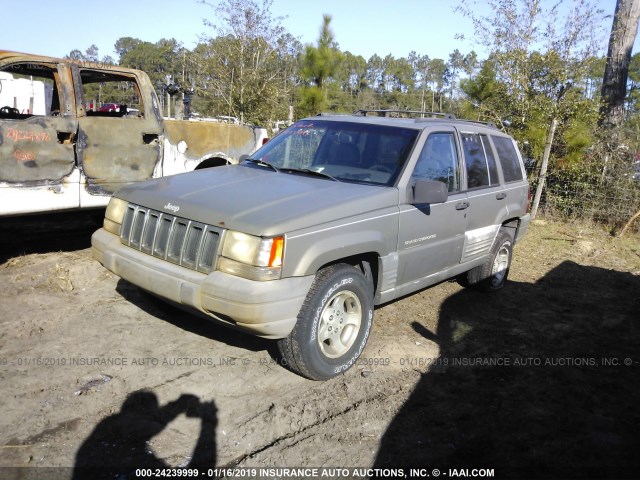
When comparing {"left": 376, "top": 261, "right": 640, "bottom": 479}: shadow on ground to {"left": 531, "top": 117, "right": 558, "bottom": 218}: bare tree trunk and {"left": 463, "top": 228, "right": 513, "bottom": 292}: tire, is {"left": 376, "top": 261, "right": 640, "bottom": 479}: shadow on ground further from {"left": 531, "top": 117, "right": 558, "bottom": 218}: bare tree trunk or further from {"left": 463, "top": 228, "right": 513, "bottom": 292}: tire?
{"left": 531, "top": 117, "right": 558, "bottom": 218}: bare tree trunk

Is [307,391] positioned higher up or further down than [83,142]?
further down

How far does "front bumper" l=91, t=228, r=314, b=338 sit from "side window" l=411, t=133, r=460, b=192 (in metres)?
1.60

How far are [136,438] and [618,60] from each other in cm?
1183

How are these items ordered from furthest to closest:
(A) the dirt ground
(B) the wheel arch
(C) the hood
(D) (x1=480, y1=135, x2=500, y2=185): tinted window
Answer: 1. (D) (x1=480, y1=135, x2=500, y2=185): tinted window
2. (B) the wheel arch
3. (C) the hood
4. (A) the dirt ground

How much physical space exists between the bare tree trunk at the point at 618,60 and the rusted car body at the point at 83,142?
8.42 m

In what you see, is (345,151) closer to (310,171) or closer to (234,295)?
(310,171)

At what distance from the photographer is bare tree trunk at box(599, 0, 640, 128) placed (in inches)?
428

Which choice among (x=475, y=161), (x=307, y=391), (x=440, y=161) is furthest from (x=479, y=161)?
(x=307, y=391)

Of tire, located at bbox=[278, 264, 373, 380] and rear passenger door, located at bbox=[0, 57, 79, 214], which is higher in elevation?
rear passenger door, located at bbox=[0, 57, 79, 214]

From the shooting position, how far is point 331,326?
3777 mm

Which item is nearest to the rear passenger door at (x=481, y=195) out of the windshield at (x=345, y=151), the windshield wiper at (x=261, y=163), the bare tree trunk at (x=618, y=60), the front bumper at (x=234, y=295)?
the windshield at (x=345, y=151)

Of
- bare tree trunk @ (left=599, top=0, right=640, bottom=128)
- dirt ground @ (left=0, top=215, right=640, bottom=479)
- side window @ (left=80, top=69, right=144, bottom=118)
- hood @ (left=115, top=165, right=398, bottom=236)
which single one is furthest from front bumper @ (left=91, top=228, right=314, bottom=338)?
bare tree trunk @ (left=599, top=0, right=640, bottom=128)

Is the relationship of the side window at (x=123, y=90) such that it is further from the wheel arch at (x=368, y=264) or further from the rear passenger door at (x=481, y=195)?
the rear passenger door at (x=481, y=195)

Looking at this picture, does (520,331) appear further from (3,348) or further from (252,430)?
(3,348)
